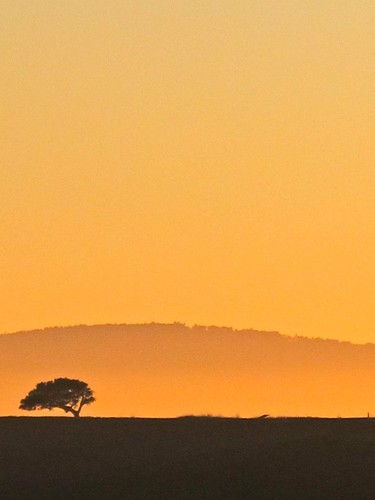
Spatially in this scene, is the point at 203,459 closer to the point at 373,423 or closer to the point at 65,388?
the point at 373,423

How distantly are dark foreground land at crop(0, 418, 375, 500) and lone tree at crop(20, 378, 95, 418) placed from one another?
25.7 metres

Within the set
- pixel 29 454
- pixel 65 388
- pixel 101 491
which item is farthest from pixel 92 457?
pixel 65 388

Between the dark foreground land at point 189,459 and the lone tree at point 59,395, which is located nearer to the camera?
the dark foreground land at point 189,459

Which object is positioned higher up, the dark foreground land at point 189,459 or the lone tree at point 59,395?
the lone tree at point 59,395

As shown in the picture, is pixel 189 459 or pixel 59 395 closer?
pixel 189 459

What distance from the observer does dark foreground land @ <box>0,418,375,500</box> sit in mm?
70375

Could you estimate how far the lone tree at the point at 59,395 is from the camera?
4680 inches

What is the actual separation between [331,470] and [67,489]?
9725mm

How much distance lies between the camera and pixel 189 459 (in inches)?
3044

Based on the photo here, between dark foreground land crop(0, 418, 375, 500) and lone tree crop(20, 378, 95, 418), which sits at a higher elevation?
lone tree crop(20, 378, 95, 418)

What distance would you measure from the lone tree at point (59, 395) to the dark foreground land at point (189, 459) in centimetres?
2570

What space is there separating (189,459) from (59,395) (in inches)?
1678

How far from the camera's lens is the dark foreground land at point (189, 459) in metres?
70.4

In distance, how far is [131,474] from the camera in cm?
7406
